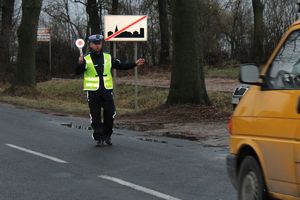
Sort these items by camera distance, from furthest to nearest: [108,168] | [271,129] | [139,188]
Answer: [108,168] < [139,188] < [271,129]

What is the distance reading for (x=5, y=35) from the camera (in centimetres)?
4678

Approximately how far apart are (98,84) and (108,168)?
283cm

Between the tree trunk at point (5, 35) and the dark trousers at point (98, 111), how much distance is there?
108 feet

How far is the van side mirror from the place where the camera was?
19.3ft

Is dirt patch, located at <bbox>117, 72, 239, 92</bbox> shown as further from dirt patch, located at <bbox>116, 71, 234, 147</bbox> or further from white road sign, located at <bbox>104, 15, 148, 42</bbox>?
dirt patch, located at <bbox>116, 71, 234, 147</bbox>

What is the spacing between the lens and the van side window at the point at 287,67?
5.41 metres

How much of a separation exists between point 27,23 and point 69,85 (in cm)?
556

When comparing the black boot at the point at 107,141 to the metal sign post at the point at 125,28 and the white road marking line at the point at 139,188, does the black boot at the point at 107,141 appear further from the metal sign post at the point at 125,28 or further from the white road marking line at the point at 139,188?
the metal sign post at the point at 125,28

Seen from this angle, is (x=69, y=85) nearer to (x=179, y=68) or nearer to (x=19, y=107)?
(x=19, y=107)

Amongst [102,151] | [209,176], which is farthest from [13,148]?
[209,176]

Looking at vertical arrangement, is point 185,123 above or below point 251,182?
below

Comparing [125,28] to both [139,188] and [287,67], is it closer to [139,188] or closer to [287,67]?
[139,188]

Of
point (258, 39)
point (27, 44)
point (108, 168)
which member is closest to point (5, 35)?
point (27, 44)

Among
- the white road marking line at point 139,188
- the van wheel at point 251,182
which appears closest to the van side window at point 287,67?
the van wheel at point 251,182
